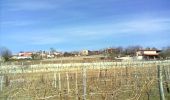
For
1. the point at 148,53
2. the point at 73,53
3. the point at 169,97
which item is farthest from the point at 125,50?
the point at 169,97

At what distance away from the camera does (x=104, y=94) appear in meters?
12.8

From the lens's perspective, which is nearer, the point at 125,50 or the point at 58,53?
the point at 125,50

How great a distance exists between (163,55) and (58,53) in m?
43.8

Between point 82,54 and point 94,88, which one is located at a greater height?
point 82,54

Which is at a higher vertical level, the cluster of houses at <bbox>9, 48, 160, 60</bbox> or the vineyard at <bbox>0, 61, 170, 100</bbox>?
the cluster of houses at <bbox>9, 48, 160, 60</bbox>

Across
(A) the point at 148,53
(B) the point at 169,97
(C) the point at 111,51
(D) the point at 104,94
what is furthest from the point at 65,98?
(A) the point at 148,53

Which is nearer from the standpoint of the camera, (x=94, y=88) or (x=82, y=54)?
(x=94, y=88)

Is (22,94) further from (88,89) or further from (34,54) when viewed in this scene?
(34,54)

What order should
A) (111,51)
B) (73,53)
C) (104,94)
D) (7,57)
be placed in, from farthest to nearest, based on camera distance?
(73,53), (111,51), (7,57), (104,94)

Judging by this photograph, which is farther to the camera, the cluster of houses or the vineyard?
the cluster of houses

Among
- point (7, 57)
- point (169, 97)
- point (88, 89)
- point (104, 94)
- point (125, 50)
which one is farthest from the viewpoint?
point (125, 50)

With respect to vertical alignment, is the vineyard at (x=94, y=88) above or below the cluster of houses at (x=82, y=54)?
below

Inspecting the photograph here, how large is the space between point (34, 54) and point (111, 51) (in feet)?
74.4

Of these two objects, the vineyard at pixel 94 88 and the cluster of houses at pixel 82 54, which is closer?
the vineyard at pixel 94 88
